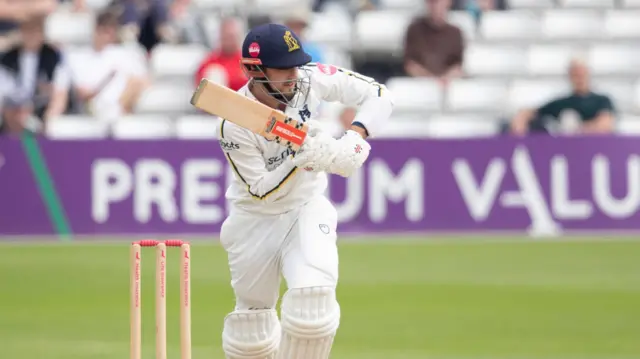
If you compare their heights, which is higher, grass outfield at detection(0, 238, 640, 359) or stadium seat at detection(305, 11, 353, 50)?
stadium seat at detection(305, 11, 353, 50)

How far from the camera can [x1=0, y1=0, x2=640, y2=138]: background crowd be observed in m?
12.0

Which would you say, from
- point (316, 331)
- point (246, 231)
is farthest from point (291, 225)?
point (316, 331)

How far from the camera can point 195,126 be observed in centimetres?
1222

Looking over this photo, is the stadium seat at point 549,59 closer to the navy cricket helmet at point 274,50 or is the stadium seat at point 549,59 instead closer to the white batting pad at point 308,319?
the navy cricket helmet at point 274,50

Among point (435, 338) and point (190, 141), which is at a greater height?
point (190, 141)

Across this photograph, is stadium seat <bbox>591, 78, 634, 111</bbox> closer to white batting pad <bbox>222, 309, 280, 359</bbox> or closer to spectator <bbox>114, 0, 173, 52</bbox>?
spectator <bbox>114, 0, 173, 52</bbox>

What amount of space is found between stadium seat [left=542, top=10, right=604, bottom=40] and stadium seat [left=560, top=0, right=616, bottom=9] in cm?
23

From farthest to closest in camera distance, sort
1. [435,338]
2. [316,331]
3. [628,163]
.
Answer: [628,163]
[435,338]
[316,331]

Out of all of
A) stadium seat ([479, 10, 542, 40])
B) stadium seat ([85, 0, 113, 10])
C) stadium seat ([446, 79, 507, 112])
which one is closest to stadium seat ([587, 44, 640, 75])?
stadium seat ([479, 10, 542, 40])

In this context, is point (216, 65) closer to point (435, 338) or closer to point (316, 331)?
point (435, 338)

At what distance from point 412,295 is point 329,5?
5.70 meters

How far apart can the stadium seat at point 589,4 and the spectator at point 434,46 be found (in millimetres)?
1663

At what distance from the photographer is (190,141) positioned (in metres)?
11.5

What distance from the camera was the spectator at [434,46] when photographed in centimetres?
1262
